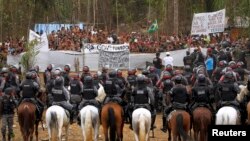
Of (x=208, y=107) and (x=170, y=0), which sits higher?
(x=170, y=0)

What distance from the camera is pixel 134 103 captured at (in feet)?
55.7

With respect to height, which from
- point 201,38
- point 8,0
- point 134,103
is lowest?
point 134,103

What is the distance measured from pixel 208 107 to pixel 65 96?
415cm

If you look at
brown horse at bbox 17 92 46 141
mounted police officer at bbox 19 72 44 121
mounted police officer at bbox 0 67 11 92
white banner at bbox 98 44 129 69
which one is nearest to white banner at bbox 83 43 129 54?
white banner at bbox 98 44 129 69

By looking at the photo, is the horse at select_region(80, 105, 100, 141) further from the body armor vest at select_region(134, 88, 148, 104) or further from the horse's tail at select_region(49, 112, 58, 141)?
the body armor vest at select_region(134, 88, 148, 104)

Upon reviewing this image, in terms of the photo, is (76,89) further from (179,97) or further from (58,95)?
(179,97)

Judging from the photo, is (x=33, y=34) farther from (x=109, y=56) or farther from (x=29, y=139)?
(x=29, y=139)

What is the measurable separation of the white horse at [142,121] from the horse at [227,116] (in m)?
1.87

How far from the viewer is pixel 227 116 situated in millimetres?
15750

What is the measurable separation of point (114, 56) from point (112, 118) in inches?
601

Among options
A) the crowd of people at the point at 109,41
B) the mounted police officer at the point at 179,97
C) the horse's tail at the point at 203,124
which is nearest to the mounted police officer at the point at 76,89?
the mounted police officer at the point at 179,97

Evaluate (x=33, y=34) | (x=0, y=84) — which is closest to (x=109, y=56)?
(x=33, y=34)

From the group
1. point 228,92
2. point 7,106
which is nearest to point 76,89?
point 7,106

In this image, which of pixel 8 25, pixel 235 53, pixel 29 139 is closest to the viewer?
pixel 29 139
